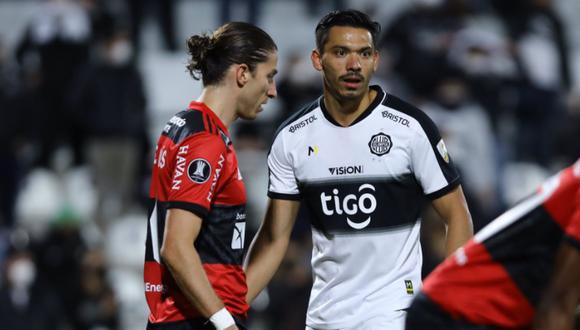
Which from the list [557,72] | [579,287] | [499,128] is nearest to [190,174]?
[579,287]

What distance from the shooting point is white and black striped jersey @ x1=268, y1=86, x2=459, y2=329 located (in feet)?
19.5

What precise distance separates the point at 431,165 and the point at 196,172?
1.13m

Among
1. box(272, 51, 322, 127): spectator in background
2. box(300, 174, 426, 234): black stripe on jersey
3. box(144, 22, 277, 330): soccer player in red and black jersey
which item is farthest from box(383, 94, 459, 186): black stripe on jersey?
box(272, 51, 322, 127): spectator in background

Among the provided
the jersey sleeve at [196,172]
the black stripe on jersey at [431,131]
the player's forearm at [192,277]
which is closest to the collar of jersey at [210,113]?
the jersey sleeve at [196,172]

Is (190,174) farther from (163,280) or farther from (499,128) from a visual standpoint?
(499,128)

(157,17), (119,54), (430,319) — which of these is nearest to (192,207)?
(430,319)

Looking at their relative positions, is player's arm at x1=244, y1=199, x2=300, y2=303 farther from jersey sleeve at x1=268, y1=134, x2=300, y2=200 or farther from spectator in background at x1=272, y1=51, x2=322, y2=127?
spectator in background at x1=272, y1=51, x2=322, y2=127

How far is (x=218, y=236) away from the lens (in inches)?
223

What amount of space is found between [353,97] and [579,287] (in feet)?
7.17

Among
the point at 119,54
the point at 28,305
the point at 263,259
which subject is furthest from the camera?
the point at 119,54

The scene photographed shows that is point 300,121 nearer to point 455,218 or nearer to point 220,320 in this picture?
point 455,218

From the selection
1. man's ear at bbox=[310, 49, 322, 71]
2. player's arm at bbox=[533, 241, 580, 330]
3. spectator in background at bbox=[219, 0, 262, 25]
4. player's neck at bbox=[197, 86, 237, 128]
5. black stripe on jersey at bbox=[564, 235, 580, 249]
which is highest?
spectator in background at bbox=[219, 0, 262, 25]

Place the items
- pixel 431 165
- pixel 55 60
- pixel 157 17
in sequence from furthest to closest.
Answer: pixel 157 17, pixel 55 60, pixel 431 165

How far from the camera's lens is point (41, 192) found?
1408cm
